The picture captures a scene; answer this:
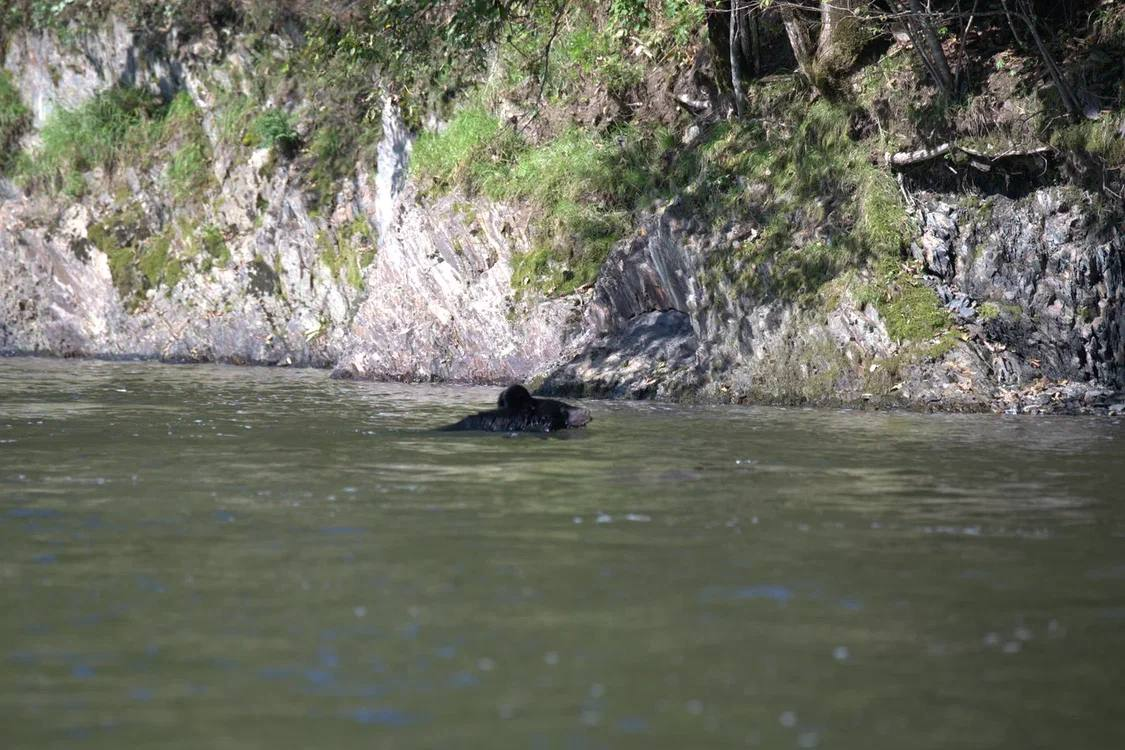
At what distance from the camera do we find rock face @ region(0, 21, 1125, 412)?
16234 millimetres

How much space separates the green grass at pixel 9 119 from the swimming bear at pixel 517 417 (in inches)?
847

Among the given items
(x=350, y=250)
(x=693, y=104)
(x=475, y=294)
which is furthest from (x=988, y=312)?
(x=350, y=250)

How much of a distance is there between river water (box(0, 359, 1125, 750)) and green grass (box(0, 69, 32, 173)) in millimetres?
21452

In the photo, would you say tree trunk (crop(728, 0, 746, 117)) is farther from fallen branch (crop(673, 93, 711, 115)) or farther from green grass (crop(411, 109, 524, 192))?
green grass (crop(411, 109, 524, 192))

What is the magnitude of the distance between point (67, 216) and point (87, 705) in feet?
86.2

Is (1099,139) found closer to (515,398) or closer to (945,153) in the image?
(945,153)

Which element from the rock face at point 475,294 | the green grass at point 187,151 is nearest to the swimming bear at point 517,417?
the rock face at point 475,294

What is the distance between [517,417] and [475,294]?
8419mm

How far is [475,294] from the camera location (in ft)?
70.8

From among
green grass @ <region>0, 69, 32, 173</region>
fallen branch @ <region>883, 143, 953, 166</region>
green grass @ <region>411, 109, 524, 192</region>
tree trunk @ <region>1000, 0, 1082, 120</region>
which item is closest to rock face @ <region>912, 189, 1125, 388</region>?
fallen branch @ <region>883, 143, 953, 166</region>

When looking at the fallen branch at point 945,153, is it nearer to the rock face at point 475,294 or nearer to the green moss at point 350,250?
the rock face at point 475,294

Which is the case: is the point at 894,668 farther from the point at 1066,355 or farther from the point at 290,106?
the point at 290,106

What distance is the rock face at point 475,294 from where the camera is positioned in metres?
16.2

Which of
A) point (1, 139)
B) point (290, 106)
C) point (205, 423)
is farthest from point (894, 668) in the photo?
point (1, 139)
